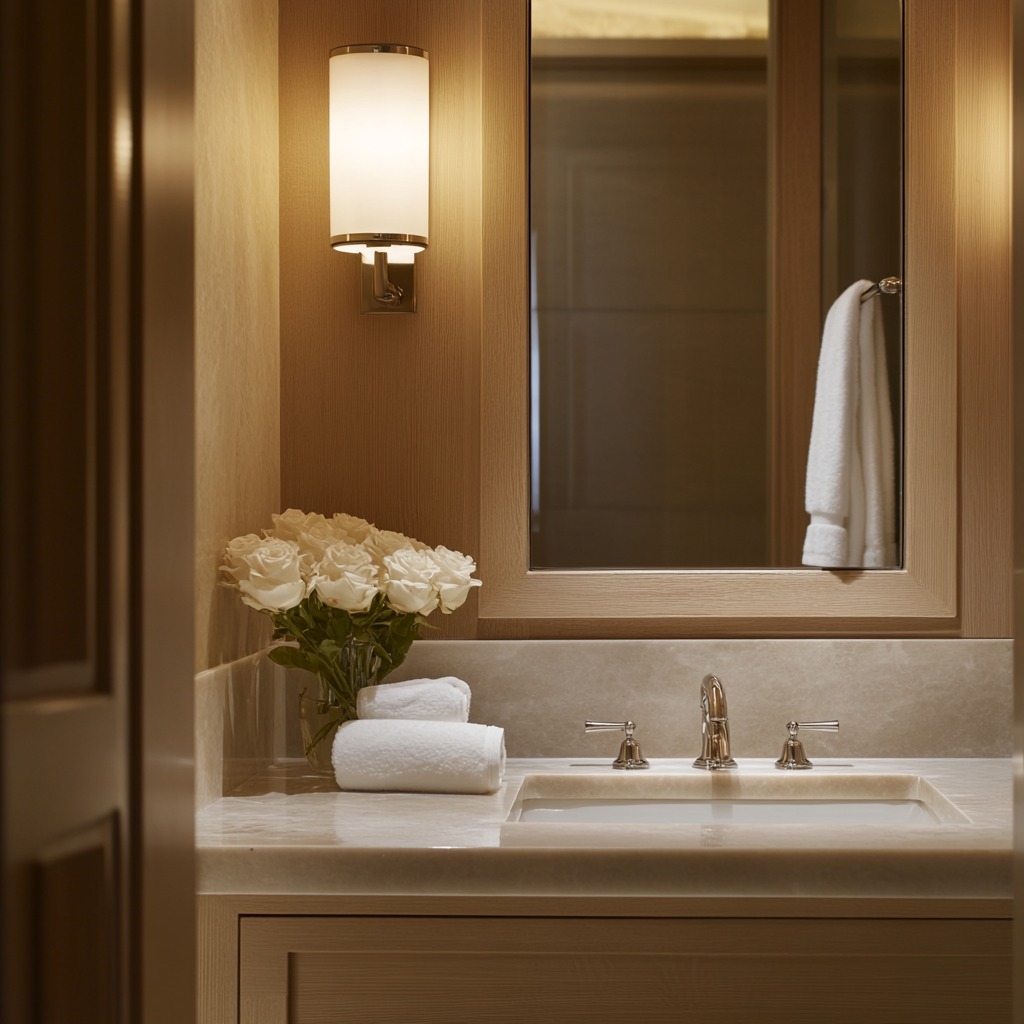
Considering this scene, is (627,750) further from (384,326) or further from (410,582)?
(384,326)

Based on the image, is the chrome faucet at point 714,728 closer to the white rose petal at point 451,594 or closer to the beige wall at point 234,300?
the white rose petal at point 451,594

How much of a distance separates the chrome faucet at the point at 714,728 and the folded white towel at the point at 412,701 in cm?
30

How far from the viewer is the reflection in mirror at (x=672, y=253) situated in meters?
1.65

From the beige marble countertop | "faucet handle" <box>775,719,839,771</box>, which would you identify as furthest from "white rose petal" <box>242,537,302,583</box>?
"faucet handle" <box>775,719,839,771</box>

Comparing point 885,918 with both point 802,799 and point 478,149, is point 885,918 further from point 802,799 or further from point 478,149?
point 478,149

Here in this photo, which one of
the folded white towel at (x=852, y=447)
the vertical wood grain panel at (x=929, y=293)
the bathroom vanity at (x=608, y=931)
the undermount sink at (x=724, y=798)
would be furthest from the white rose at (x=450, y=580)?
the vertical wood grain panel at (x=929, y=293)

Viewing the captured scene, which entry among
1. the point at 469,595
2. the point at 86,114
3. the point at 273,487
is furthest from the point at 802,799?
the point at 86,114

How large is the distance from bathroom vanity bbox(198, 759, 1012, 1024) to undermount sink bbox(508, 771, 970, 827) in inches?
13.1

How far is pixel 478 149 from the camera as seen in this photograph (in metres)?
A: 1.65

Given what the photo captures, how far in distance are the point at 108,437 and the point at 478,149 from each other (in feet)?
3.26

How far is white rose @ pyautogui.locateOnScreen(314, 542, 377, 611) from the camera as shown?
1393 millimetres

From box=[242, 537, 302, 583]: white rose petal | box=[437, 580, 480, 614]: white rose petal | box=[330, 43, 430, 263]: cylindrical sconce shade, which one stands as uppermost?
box=[330, 43, 430, 263]: cylindrical sconce shade

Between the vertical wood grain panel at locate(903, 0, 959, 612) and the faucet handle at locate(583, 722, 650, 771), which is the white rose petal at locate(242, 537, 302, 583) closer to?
the faucet handle at locate(583, 722, 650, 771)

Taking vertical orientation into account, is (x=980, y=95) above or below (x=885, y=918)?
above
